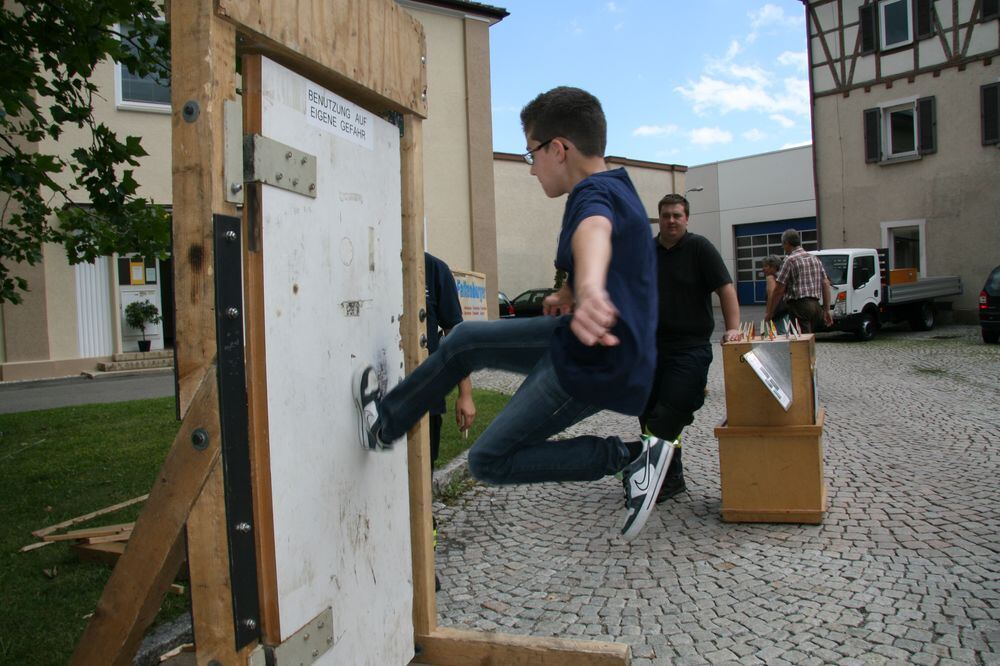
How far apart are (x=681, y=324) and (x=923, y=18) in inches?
928

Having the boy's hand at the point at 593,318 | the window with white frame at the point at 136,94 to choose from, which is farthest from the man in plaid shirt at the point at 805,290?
the window with white frame at the point at 136,94

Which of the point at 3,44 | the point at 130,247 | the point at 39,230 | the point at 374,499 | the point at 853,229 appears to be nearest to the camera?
the point at 374,499

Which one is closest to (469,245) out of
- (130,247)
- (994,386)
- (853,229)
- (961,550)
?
(853,229)

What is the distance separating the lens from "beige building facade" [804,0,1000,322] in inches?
878

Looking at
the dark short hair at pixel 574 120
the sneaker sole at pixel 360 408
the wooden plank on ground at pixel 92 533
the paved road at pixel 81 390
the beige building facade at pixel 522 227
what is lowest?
the wooden plank on ground at pixel 92 533

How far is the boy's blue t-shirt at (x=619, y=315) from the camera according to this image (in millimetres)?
2391

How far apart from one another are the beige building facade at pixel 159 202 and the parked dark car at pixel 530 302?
25.6 ft

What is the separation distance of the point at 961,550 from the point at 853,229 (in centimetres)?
2325

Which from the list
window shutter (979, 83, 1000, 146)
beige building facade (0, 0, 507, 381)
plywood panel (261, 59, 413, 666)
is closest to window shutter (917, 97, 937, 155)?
window shutter (979, 83, 1000, 146)

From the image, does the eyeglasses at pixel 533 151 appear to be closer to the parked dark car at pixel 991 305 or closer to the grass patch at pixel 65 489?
the grass patch at pixel 65 489

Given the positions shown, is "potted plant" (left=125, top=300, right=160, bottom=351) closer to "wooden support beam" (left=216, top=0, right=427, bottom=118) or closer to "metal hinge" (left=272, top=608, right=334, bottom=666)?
"wooden support beam" (left=216, top=0, right=427, bottom=118)

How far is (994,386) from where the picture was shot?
10.4m

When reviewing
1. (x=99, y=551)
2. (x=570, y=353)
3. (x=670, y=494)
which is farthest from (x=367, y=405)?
(x=670, y=494)

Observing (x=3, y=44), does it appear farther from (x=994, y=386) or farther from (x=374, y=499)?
(x=994, y=386)
